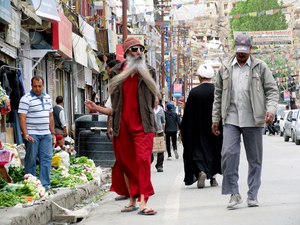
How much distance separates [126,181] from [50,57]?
46.1ft

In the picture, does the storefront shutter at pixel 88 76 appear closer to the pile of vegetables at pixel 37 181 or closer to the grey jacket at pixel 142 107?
the pile of vegetables at pixel 37 181

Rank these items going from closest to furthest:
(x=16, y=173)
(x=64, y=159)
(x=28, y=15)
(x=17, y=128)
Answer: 1. (x=16, y=173)
2. (x=64, y=159)
3. (x=17, y=128)
4. (x=28, y=15)

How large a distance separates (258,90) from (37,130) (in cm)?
340

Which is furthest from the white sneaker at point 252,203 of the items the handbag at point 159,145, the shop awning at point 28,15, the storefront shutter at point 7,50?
the storefront shutter at point 7,50

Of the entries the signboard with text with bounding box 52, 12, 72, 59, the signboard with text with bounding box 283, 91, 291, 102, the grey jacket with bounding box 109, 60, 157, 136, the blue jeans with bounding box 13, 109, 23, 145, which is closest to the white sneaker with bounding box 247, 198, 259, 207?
the grey jacket with bounding box 109, 60, 157, 136

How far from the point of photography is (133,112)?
649 centimetres

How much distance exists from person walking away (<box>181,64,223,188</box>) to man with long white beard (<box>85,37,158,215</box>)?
100.0 inches

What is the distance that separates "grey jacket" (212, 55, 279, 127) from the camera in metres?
6.33

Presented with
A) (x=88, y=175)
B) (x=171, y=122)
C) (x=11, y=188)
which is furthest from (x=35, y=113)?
(x=171, y=122)

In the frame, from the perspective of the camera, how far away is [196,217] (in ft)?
19.6

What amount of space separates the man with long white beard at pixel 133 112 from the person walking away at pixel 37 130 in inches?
72.0

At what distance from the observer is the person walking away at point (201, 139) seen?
902 centimetres

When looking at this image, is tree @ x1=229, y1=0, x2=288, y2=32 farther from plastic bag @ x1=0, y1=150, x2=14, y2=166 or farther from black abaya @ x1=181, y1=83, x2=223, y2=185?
plastic bag @ x1=0, y1=150, x2=14, y2=166

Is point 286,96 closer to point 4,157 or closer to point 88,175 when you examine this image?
point 88,175
